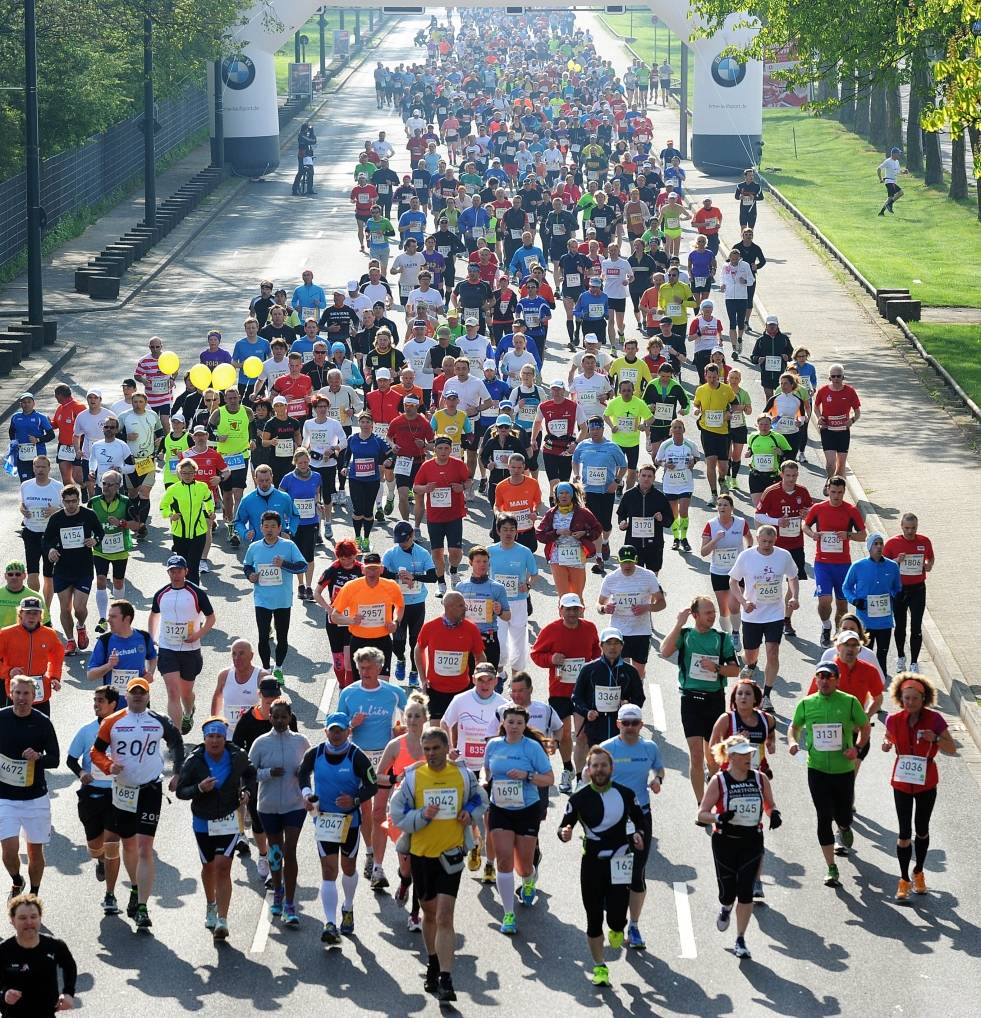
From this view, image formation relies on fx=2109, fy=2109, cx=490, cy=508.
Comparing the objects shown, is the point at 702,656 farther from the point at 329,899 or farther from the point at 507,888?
the point at 329,899

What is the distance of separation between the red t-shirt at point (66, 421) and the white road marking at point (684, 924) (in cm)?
1153

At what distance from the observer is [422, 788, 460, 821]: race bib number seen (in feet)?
41.1

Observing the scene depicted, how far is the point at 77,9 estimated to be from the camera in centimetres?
4994

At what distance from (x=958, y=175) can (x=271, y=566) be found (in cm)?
3719

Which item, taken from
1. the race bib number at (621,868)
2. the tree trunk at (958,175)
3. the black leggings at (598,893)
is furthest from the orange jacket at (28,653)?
the tree trunk at (958,175)

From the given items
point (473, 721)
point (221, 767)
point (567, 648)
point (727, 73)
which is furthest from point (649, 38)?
point (221, 767)

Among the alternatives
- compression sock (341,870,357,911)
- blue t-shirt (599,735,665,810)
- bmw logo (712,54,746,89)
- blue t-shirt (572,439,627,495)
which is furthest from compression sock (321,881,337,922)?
bmw logo (712,54,746,89)

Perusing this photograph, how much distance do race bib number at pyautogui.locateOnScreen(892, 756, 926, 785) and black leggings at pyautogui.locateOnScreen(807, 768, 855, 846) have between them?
1.12 ft

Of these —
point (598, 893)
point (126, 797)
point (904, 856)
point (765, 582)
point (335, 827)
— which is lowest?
point (904, 856)

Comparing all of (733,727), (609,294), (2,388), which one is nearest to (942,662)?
(733,727)

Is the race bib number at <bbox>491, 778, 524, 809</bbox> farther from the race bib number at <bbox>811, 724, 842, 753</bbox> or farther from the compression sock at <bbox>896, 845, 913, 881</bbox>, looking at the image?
the compression sock at <bbox>896, 845, 913, 881</bbox>

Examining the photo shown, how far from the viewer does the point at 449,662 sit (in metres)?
15.4

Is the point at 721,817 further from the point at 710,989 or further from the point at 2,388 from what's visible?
the point at 2,388

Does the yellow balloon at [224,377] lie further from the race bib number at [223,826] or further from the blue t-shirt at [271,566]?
the race bib number at [223,826]
